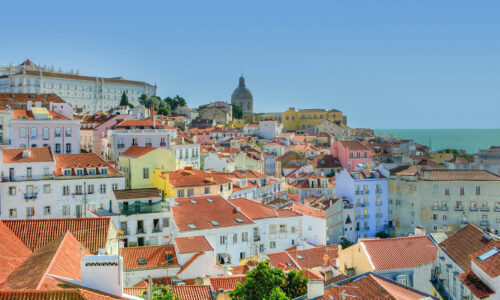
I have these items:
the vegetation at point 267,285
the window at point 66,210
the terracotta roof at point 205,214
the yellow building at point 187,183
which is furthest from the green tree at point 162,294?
the yellow building at point 187,183

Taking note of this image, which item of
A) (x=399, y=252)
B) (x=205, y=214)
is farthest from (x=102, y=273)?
(x=205, y=214)

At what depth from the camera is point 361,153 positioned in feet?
249

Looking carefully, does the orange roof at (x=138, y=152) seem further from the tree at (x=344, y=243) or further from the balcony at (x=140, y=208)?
the tree at (x=344, y=243)

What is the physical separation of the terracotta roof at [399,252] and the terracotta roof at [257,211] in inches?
596

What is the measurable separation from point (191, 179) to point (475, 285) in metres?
29.5

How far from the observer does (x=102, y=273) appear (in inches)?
533

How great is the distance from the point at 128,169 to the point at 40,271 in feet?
95.5

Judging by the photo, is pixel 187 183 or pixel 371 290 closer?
pixel 371 290

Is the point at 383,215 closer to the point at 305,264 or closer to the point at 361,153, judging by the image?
the point at 361,153

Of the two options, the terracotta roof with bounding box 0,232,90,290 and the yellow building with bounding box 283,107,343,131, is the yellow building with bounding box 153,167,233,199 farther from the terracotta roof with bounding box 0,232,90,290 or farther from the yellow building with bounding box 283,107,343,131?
the yellow building with bounding box 283,107,343,131

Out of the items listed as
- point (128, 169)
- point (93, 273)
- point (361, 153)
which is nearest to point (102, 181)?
point (128, 169)

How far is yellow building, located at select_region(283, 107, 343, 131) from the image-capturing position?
14488 centimetres

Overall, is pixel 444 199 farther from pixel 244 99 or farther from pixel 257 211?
pixel 244 99

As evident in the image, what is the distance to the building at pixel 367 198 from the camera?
56.2m
